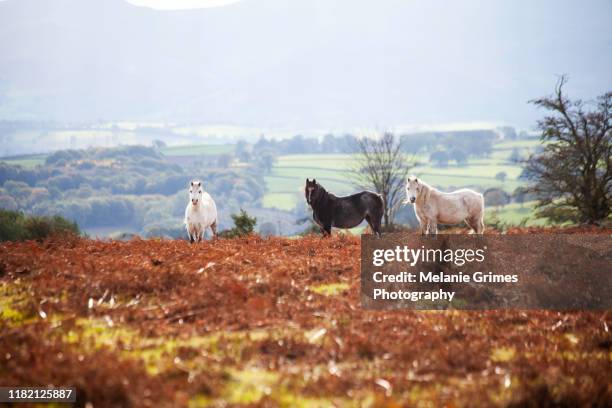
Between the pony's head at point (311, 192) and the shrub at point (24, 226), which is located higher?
the pony's head at point (311, 192)

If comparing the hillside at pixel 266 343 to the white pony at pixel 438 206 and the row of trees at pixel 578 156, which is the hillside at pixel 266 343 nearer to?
the white pony at pixel 438 206

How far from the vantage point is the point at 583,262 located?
45.2 feet

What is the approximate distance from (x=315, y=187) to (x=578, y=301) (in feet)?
32.0

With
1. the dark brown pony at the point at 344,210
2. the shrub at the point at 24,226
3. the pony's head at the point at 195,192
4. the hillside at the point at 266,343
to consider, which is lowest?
the shrub at the point at 24,226

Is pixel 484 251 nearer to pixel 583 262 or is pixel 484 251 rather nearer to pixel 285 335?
pixel 583 262

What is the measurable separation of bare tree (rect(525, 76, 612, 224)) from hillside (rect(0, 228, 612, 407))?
25268 mm

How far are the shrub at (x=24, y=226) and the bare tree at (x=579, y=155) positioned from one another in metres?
26.4

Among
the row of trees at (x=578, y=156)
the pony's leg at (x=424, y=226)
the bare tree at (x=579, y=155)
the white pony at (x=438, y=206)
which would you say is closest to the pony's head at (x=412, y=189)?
the white pony at (x=438, y=206)

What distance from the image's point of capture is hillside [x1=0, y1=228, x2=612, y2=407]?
670cm

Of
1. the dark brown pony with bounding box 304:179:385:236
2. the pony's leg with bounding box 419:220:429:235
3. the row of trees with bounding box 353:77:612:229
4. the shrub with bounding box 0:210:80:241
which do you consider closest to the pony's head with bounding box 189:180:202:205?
the dark brown pony with bounding box 304:179:385:236

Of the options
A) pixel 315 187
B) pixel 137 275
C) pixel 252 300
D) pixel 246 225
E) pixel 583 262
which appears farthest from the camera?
pixel 246 225

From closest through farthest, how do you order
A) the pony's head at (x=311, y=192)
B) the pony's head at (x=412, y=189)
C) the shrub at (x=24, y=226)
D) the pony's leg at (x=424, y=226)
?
the pony's head at (x=412, y=189)
the pony's leg at (x=424, y=226)
the pony's head at (x=311, y=192)
the shrub at (x=24, y=226)

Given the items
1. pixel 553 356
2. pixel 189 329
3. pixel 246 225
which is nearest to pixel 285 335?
pixel 189 329

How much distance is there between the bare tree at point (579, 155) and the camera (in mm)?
33094
